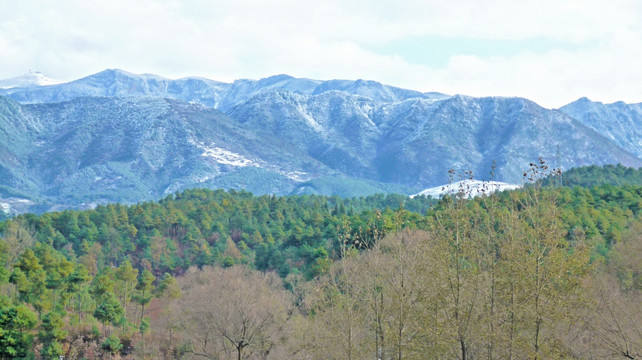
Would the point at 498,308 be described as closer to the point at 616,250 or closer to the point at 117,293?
the point at 616,250

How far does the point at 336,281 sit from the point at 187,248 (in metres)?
65.2

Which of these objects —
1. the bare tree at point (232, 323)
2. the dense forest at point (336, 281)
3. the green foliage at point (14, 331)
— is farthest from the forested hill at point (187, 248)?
the bare tree at point (232, 323)

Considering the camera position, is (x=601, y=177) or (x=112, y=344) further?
(x=601, y=177)

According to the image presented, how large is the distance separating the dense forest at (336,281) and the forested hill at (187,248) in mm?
269

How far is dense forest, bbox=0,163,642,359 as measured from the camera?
95.3 feet

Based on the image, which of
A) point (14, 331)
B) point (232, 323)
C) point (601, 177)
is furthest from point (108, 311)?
point (601, 177)

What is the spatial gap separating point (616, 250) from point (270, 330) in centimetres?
3625

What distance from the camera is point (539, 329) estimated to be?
2775cm

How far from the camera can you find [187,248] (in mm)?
123625

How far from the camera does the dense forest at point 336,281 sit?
29.0m

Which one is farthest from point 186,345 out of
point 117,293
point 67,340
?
point 117,293

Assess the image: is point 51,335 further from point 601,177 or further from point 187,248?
point 601,177

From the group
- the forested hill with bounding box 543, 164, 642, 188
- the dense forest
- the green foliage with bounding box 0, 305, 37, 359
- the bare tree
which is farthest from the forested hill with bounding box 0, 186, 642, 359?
the forested hill with bounding box 543, 164, 642, 188

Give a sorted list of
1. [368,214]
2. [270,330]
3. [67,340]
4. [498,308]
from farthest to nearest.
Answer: [368,214]
[67,340]
[270,330]
[498,308]
